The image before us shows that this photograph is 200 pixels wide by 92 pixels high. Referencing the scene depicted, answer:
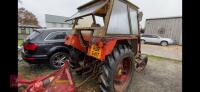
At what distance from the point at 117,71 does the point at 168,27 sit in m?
20.9

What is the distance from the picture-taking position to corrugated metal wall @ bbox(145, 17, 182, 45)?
69.1ft

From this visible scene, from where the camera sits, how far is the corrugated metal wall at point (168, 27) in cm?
2106

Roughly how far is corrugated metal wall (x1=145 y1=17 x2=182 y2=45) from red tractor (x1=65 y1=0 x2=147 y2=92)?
1827 cm

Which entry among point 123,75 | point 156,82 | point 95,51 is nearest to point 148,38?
point 156,82

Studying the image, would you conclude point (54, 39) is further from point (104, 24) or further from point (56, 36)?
point (104, 24)

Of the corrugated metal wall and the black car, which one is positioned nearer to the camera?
the black car

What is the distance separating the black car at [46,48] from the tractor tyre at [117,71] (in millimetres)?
2624

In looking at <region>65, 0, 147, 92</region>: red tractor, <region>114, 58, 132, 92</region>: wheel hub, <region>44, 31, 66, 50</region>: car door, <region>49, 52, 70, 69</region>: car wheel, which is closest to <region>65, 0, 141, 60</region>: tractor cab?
<region>65, 0, 147, 92</region>: red tractor

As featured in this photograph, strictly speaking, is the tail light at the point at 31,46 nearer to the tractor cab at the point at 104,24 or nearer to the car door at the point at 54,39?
the car door at the point at 54,39

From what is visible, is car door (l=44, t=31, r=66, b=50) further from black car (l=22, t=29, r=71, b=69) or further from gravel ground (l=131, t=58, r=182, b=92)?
gravel ground (l=131, t=58, r=182, b=92)

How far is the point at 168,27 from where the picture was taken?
72.8 ft

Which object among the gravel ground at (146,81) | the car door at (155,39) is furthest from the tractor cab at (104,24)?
the car door at (155,39)
